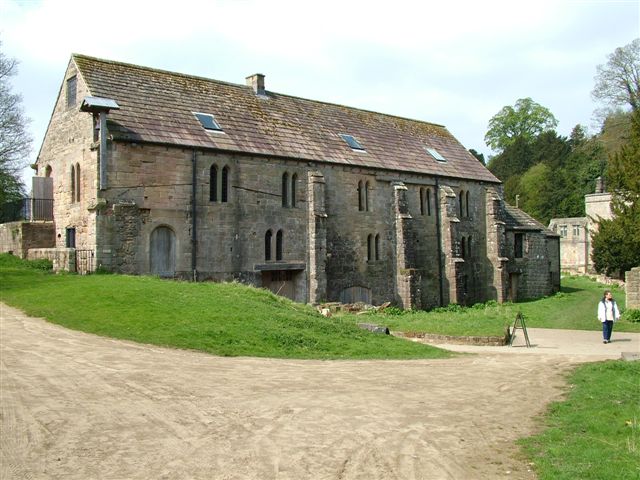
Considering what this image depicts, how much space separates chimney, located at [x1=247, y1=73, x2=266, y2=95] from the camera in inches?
1363

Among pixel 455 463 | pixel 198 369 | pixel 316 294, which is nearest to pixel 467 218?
pixel 316 294

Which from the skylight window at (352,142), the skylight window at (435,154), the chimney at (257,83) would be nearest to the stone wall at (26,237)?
the chimney at (257,83)

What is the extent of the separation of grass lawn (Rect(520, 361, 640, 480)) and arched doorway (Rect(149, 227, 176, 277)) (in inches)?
671

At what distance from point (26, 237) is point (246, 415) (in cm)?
2214

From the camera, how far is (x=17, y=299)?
20.8 meters

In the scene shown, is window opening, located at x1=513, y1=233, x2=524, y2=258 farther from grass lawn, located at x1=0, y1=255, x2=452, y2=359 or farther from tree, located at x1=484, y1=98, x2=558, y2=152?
tree, located at x1=484, y1=98, x2=558, y2=152

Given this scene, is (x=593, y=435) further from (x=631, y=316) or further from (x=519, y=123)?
(x=519, y=123)

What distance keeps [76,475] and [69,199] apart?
22.5m

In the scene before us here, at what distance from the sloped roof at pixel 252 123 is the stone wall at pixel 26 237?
22.3 ft

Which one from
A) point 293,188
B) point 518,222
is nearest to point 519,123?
point 518,222

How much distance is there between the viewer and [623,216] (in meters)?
37.7

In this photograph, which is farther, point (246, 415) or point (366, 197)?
point (366, 197)

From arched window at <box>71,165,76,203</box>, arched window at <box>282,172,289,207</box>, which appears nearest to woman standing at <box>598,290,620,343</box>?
arched window at <box>282,172,289,207</box>

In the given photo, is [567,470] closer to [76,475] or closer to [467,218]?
[76,475]
